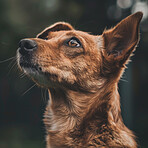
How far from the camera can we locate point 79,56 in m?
2.96

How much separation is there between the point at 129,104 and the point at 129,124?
67 cm

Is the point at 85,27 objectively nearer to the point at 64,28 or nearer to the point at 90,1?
the point at 90,1

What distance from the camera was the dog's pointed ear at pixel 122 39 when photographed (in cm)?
272

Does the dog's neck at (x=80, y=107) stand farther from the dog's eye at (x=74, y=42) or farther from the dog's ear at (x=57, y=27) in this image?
the dog's ear at (x=57, y=27)

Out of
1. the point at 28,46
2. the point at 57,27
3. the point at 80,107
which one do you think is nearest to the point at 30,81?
the point at 57,27

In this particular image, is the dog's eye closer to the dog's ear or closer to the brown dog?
the brown dog

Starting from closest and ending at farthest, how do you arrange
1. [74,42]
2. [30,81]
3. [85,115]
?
1. [85,115]
2. [74,42]
3. [30,81]

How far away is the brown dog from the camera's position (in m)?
2.71

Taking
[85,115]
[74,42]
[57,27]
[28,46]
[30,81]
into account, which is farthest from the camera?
[30,81]

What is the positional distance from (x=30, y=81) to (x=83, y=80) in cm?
538

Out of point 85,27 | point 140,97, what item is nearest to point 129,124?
point 140,97

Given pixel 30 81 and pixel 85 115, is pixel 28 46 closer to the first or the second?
pixel 85 115

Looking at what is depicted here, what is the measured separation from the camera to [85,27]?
5934 mm

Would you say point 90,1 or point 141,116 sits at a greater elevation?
point 90,1
